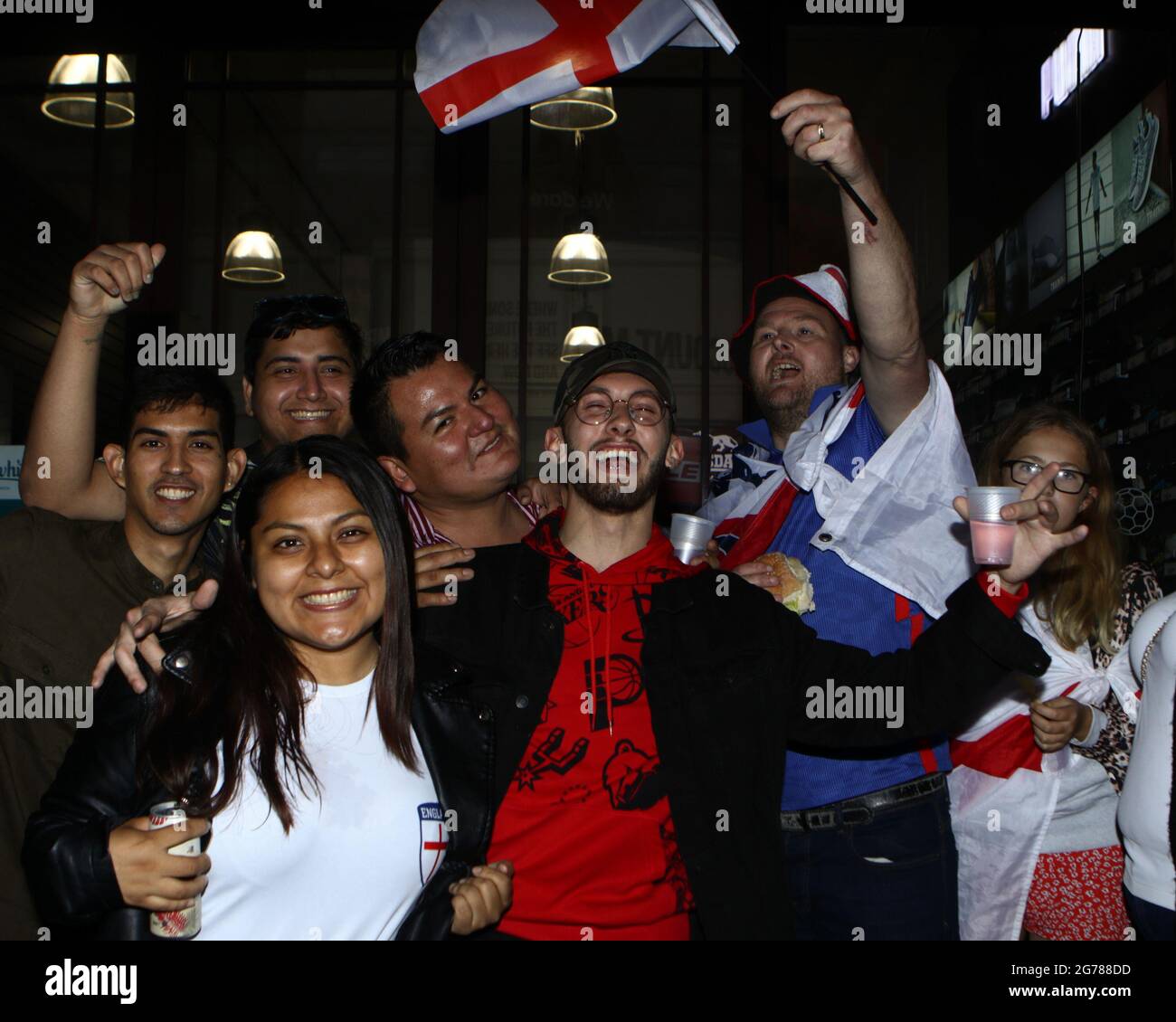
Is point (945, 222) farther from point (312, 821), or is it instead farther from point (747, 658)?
point (312, 821)

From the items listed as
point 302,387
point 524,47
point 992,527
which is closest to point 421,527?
point 302,387

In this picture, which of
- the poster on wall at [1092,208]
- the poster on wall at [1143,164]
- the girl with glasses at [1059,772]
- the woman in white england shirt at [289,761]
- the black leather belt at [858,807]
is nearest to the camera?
the woman in white england shirt at [289,761]

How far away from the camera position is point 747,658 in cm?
278

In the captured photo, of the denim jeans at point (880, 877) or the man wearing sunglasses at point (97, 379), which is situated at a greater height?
the man wearing sunglasses at point (97, 379)

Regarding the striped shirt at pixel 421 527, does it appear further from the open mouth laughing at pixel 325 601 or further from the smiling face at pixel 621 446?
the open mouth laughing at pixel 325 601

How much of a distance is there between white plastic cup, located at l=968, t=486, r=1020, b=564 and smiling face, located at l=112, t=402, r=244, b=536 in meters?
1.95

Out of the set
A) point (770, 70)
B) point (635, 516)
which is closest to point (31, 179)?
point (770, 70)

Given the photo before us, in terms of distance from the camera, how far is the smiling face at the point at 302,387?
3.72m

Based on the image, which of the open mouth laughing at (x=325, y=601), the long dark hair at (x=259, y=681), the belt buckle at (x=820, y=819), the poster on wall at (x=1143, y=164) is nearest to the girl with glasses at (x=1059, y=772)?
the belt buckle at (x=820, y=819)

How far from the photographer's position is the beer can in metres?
2.09

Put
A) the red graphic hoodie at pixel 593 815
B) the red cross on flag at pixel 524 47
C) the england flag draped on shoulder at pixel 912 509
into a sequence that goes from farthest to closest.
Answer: the red cross on flag at pixel 524 47
the england flag draped on shoulder at pixel 912 509
the red graphic hoodie at pixel 593 815

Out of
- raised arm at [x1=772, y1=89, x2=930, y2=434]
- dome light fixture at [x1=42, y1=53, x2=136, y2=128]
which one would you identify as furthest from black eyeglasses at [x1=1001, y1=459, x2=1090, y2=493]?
dome light fixture at [x1=42, y1=53, x2=136, y2=128]

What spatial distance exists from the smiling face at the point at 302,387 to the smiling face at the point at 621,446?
100 centimetres
